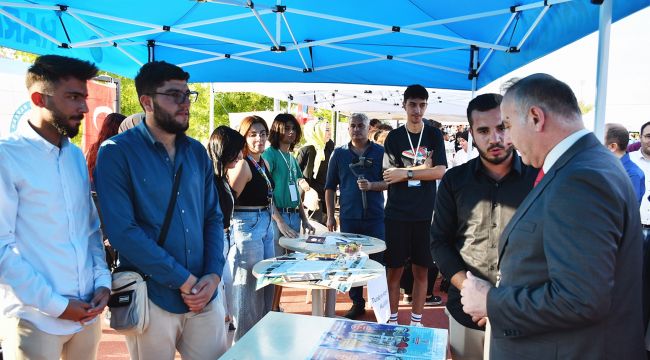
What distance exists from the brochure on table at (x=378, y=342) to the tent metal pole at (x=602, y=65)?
1710mm

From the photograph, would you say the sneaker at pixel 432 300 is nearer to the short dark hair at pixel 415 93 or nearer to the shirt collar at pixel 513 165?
the short dark hair at pixel 415 93

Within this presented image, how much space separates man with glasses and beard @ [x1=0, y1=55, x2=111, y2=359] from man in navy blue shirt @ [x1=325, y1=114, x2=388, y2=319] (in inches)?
108

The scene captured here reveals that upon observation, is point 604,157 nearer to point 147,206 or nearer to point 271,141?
point 147,206

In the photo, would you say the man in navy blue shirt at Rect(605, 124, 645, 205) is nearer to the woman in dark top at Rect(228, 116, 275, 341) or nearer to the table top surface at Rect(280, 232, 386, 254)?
the table top surface at Rect(280, 232, 386, 254)

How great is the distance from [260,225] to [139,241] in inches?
61.5

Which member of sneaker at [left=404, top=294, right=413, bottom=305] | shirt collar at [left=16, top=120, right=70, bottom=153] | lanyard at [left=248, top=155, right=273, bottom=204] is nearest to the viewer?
shirt collar at [left=16, top=120, right=70, bottom=153]

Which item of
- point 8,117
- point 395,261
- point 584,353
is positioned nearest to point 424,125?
point 395,261

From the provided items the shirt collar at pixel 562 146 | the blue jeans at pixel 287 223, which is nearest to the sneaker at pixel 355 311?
the blue jeans at pixel 287 223

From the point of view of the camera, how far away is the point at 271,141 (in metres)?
4.28

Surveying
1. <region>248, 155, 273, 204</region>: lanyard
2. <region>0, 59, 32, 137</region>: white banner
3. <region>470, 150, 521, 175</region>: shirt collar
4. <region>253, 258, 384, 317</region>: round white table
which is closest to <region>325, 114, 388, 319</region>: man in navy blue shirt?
<region>248, 155, 273, 204</region>: lanyard

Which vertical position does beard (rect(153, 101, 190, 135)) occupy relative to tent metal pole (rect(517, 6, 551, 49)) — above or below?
below

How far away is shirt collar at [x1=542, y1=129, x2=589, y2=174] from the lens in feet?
4.24

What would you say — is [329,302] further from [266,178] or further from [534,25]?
[534,25]

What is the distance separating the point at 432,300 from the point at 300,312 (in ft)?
5.12
